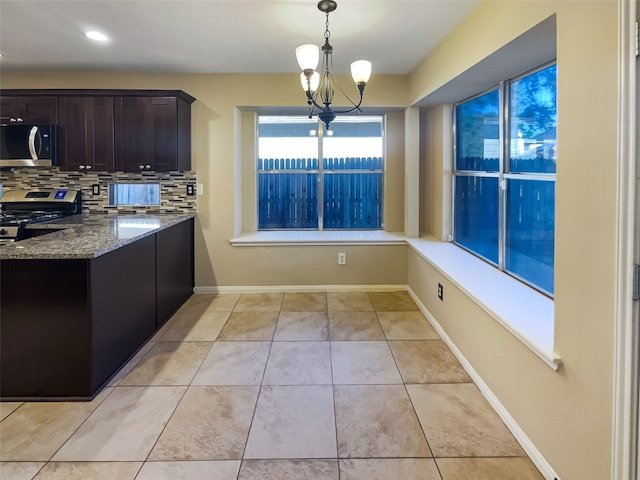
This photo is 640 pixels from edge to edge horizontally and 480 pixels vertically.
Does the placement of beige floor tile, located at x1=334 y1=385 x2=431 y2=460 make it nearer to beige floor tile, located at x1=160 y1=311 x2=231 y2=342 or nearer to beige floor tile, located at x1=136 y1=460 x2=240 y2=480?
beige floor tile, located at x1=136 y1=460 x2=240 y2=480

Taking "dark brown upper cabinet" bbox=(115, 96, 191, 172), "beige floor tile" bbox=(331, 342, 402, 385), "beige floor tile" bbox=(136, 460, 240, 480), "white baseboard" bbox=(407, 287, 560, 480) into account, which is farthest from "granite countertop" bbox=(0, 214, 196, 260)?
"white baseboard" bbox=(407, 287, 560, 480)

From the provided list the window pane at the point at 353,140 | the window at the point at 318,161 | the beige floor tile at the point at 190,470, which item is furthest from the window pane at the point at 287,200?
the beige floor tile at the point at 190,470

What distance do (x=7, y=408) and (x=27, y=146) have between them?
274cm

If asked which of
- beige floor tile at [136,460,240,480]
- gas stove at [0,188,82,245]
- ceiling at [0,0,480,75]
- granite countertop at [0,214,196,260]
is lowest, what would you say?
beige floor tile at [136,460,240,480]

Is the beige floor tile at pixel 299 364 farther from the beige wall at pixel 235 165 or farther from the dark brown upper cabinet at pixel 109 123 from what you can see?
the dark brown upper cabinet at pixel 109 123

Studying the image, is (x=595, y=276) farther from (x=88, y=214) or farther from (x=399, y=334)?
(x=88, y=214)

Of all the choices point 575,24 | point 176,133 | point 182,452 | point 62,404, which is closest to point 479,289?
point 575,24

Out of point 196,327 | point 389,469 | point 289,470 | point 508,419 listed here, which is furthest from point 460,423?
point 196,327

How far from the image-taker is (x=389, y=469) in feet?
5.89

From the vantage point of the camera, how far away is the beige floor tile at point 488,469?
5.74ft

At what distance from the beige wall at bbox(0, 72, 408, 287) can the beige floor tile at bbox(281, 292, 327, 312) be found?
19cm

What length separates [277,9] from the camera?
2.65 meters

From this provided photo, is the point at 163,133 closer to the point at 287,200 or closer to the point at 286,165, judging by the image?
the point at 286,165

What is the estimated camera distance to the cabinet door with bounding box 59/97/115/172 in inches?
157
